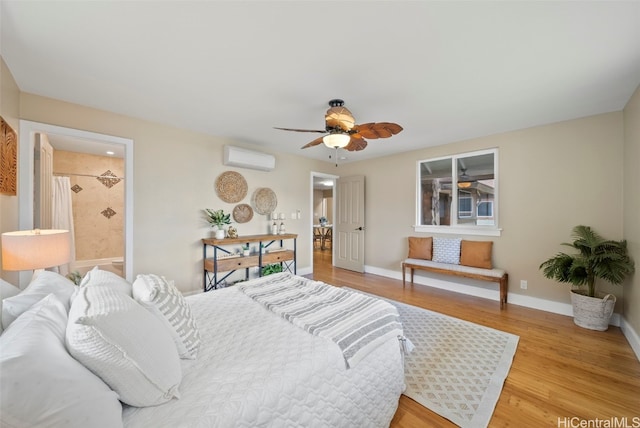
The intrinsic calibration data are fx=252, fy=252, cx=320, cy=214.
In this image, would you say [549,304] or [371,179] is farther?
[371,179]

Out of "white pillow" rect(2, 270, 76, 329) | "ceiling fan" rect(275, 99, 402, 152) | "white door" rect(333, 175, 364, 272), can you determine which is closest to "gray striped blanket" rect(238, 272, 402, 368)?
"white pillow" rect(2, 270, 76, 329)

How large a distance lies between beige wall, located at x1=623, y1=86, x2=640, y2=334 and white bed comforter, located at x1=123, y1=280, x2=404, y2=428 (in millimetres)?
2551

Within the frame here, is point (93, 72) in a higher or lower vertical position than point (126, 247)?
higher

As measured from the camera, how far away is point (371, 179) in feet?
17.1

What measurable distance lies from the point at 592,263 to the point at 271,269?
4.02 metres

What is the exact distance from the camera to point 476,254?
12.2 ft

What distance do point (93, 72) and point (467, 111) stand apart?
12.0ft

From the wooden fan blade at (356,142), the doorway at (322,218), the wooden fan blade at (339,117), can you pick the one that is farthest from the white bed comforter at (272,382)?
the doorway at (322,218)

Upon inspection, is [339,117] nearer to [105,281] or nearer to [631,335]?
[105,281]

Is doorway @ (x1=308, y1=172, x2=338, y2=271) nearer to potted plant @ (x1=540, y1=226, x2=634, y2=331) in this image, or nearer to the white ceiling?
the white ceiling

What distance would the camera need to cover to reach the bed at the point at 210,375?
27.8 inches

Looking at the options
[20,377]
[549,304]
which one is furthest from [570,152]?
[20,377]

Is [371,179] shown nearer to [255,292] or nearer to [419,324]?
[419,324]

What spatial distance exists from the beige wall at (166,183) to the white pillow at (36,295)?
1942 millimetres
